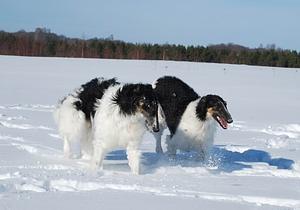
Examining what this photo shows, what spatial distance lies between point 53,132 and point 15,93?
9.25 meters

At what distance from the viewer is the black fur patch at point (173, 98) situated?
980cm

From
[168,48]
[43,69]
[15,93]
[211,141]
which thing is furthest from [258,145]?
[168,48]

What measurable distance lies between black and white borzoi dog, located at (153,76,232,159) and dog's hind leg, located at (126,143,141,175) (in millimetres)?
1167

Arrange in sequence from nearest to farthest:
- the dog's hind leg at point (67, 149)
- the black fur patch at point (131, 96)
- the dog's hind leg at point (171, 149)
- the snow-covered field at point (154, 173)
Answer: the snow-covered field at point (154, 173) → the black fur patch at point (131, 96) → the dog's hind leg at point (67, 149) → the dog's hind leg at point (171, 149)

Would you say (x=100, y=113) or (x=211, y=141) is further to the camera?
(x=211, y=141)

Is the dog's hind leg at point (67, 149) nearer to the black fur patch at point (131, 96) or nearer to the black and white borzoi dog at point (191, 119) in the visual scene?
the black fur patch at point (131, 96)

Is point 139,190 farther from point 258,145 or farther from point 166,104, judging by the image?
point 258,145

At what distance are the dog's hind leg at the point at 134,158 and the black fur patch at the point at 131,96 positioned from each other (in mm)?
546

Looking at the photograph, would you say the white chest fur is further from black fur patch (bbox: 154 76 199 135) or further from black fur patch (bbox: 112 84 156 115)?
black fur patch (bbox: 112 84 156 115)

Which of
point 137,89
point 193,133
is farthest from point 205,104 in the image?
point 137,89

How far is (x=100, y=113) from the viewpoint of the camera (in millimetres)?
7934

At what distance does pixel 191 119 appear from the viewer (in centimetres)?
939

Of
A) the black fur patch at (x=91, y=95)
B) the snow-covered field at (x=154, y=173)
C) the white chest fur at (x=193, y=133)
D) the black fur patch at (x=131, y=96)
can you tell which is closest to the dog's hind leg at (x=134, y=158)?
the snow-covered field at (x=154, y=173)

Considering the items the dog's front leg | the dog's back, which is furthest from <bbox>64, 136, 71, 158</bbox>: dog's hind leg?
the dog's front leg
